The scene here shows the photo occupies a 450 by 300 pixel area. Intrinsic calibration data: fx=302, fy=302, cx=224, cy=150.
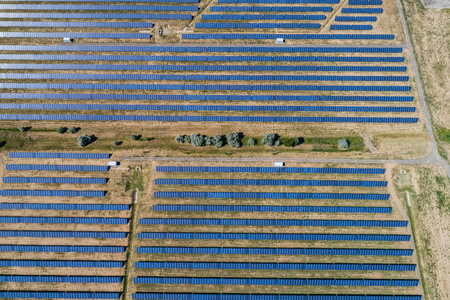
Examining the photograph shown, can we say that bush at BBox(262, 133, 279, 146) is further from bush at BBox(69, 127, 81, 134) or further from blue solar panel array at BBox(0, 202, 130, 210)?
bush at BBox(69, 127, 81, 134)

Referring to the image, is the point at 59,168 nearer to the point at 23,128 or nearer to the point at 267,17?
the point at 23,128

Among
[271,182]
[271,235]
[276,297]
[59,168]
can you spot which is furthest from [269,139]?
[59,168]

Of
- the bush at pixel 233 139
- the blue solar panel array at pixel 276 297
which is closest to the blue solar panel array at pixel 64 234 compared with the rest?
the blue solar panel array at pixel 276 297

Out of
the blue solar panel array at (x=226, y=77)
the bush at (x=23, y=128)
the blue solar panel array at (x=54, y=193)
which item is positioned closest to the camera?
the blue solar panel array at (x=54, y=193)

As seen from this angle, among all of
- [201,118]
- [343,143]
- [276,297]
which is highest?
[201,118]

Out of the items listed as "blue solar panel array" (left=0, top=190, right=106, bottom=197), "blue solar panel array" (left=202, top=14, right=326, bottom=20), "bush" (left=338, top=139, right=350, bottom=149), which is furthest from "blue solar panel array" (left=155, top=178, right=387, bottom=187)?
"blue solar panel array" (left=202, top=14, right=326, bottom=20)

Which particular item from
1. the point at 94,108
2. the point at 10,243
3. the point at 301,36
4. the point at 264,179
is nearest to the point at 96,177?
the point at 94,108

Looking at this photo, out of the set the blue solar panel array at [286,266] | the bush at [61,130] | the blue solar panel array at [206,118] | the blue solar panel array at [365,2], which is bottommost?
the blue solar panel array at [286,266]

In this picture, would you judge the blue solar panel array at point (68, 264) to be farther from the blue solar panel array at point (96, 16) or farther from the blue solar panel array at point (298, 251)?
the blue solar panel array at point (96, 16)
